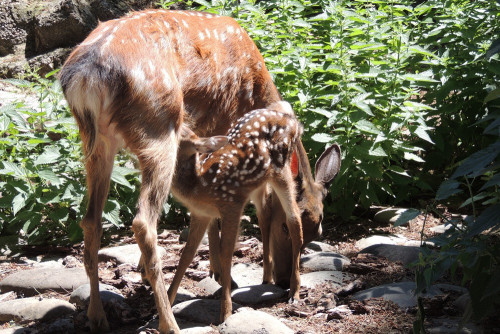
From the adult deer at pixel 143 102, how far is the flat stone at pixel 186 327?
142 mm

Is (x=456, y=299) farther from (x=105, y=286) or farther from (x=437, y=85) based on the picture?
(x=437, y=85)

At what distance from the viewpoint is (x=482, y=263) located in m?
3.30

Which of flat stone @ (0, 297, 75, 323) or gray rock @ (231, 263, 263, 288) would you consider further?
gray rock @ (231, 263, 263, 288)

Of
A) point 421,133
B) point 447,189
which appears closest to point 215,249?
point 447,189

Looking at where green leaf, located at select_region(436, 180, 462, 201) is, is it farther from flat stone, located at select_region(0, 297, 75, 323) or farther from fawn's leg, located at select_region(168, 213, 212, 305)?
flat stone, located at select_region(0, 297, 75, 323)

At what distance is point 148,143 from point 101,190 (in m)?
0.54

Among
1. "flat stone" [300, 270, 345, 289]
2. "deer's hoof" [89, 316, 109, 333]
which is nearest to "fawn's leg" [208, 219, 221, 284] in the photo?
"flat stone" [300, 270, 345, 289]

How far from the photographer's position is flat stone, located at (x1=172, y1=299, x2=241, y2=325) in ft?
14.3

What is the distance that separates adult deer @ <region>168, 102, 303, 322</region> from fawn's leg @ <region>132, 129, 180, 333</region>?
0.31 m

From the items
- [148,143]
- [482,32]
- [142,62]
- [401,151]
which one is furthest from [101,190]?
[482,32]

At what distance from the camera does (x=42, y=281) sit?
4.98m

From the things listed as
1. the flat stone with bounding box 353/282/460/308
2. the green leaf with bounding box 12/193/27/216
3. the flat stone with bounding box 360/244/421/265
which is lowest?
the flat stone with bounding box 360/244/421/265

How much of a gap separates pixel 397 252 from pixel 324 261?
0.62m

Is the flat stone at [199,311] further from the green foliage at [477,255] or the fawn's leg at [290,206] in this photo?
the green foliage at [477,255]
